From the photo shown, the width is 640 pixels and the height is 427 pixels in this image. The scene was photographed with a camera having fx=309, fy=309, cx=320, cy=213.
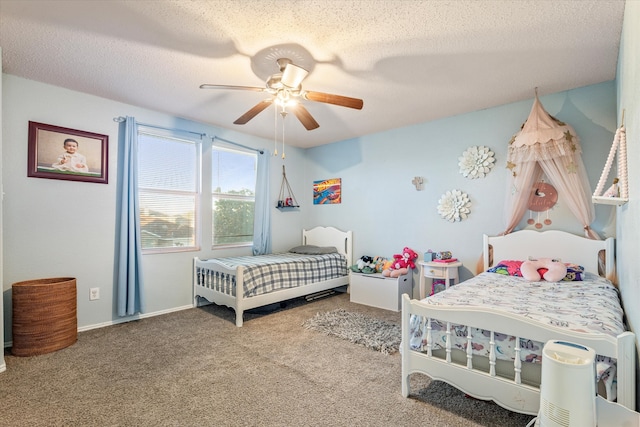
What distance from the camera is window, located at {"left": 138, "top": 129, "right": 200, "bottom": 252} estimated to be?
364 cm

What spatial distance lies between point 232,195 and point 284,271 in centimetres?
145

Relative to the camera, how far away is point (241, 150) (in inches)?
180

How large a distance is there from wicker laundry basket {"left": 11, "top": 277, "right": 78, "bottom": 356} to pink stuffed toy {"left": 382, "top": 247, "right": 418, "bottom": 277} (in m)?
3.32

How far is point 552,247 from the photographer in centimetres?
304

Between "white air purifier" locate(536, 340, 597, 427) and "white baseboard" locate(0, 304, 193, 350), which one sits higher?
"white air purifier" locate(536, 340, 597, 427)

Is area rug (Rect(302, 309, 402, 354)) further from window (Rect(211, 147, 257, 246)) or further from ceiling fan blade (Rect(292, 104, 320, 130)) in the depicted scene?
ceiling fan blade (Rect(292, 104, 320, 130))

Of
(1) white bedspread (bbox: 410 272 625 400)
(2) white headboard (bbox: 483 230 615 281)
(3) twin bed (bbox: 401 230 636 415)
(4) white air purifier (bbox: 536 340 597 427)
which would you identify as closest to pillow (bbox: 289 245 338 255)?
(2) white headboard (bbox: 483 230 615 281)

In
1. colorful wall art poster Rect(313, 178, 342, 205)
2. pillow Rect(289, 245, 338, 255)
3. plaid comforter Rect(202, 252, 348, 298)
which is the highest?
colorful wall art poster Rect(313, 178, 342, 205)

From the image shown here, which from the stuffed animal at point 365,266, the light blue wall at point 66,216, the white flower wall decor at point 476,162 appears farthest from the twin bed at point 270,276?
the white flower wall decor at point 476,162

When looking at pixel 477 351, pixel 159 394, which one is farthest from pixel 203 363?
pixel 477 351

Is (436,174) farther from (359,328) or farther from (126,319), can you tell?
(126,319)

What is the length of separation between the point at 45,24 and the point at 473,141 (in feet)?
13.2

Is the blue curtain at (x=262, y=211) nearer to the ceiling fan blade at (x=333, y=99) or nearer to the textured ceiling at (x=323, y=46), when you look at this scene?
the textured ceiling at (x=323, y=46)

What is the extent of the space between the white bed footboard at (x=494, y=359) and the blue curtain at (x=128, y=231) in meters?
2.90
